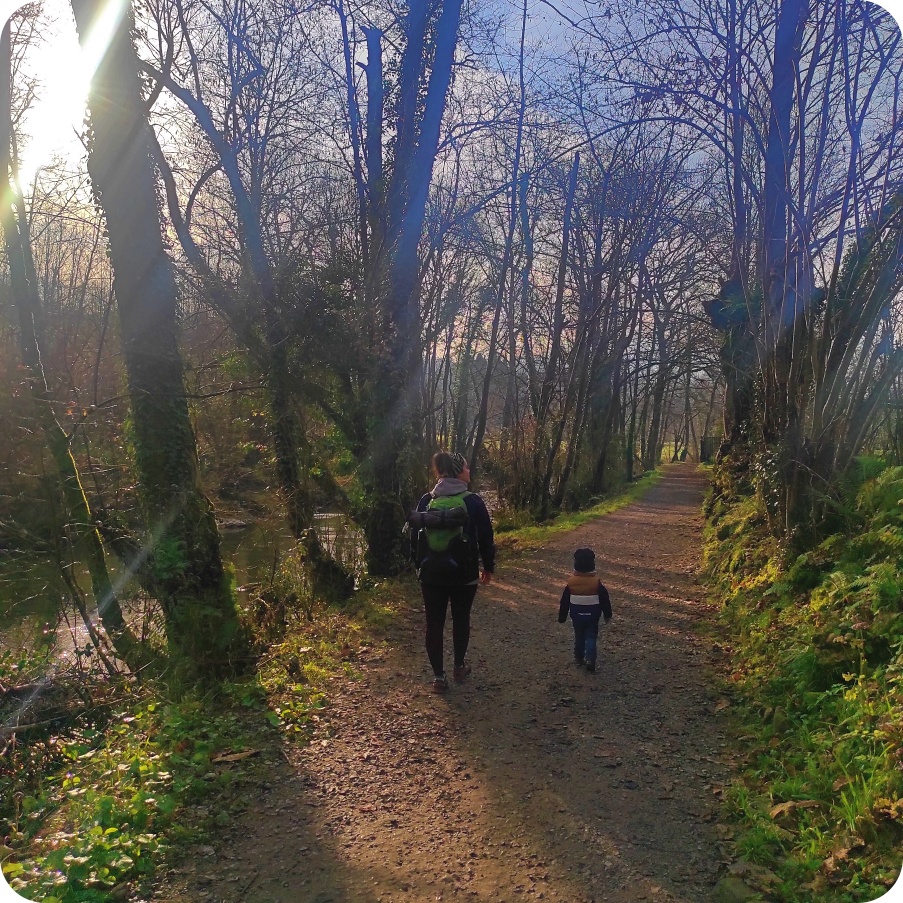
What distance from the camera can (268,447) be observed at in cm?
1138

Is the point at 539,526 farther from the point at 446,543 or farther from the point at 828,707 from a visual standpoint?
the point at 828,707

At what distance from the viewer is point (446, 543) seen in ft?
16.1

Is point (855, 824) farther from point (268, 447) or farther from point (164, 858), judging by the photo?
point (268, 447)

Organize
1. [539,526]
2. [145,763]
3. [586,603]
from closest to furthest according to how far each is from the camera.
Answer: [145,763] < [586,603] < [539,526]

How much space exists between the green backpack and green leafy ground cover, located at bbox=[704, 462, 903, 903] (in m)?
2.30

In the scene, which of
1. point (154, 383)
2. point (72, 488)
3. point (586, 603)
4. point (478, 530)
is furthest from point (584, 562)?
point (72, 488)

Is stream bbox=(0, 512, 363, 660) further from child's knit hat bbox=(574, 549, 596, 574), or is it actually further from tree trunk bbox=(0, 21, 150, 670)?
child's knit hat bbox=(574, 549, 596, 574)

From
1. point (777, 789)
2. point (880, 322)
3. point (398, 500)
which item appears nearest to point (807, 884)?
point (777, 789)

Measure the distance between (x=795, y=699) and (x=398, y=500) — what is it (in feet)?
22.0

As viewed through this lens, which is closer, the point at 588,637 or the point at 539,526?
the point at 588,637

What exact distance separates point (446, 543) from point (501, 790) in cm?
179

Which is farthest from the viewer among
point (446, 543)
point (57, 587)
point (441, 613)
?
point (57, 587)

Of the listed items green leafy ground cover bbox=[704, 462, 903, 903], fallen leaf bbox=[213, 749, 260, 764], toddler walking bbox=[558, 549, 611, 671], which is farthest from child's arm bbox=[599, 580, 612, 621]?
fallen leaf bbox=[213, 749, 260, 764]

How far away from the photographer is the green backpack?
16.1 ft
